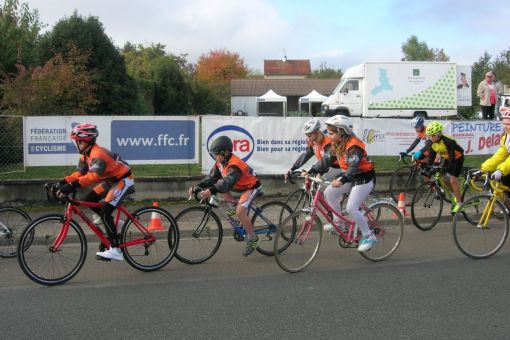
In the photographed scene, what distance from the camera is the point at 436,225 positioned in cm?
934

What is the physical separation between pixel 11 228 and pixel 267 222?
3455mm

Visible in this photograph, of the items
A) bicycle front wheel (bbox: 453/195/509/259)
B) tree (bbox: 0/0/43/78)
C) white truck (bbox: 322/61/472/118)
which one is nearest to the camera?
bicycle front wheel (bbox: 453/195/509/259)

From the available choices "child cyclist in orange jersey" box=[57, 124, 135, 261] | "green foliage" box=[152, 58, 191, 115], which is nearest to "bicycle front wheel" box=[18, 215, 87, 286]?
"child cyclist in orange jersey" box=[57, 124, 135, 261]

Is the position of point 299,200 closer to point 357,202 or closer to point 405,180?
point 357,202

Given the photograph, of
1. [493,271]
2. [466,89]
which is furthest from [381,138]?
[466,89]

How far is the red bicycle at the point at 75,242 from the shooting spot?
5.95 meters

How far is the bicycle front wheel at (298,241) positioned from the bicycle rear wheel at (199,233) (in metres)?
0.95

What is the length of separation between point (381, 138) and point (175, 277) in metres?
7.55

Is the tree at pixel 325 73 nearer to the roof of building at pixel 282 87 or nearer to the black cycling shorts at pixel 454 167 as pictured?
the roof of building at pixel 282 87

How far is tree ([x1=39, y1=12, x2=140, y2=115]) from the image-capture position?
22.1 m

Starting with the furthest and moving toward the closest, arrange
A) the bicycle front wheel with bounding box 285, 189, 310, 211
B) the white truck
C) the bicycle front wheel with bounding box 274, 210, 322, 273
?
1. the white truck
2. the bicycle front wheel with bounding box 285, 189, 310, 211
3. the bicycle front wheel with bounding box 274, 210, 322, 273

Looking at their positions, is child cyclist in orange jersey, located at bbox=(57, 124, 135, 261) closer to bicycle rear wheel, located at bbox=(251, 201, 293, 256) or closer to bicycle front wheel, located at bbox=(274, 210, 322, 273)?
bicycle rear wheel, located at bbox=(251, 201, 293, 256)

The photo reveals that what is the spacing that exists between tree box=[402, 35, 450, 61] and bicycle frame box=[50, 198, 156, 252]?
288 ft

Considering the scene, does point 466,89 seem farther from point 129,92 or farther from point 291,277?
point 291,277
